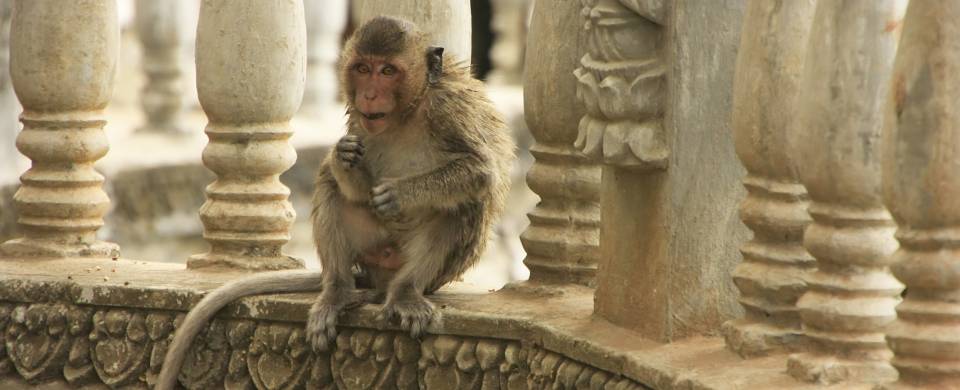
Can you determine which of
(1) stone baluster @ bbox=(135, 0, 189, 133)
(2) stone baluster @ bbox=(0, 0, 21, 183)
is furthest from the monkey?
(1) stone baluster @ bbox=(135, 0, 189, 133)

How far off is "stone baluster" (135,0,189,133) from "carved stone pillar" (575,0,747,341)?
6156 mm

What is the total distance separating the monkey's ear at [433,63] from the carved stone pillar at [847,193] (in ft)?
5.10

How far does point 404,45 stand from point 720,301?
125cm

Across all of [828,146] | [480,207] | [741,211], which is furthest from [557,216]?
[828,146]

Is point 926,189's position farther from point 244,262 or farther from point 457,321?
point 244,262

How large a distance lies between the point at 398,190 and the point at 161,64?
5686mm

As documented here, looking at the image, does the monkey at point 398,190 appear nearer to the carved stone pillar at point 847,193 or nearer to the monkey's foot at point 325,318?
the monkey's foot at point 325,318

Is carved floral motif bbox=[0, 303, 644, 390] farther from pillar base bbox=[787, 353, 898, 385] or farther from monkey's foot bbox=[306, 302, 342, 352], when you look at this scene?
pillar base bbox=[787, 353, 898, 385]

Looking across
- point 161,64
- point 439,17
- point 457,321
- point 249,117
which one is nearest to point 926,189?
point 457,321

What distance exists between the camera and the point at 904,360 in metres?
3.83

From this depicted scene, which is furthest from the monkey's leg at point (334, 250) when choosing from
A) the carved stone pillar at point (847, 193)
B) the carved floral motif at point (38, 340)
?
the carved stone pillar at point (847, 193)

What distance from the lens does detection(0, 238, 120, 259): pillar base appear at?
20.9 ft

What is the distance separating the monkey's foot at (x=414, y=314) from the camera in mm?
5473

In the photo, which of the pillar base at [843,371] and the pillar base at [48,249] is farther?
the pillar base at [48,249]
